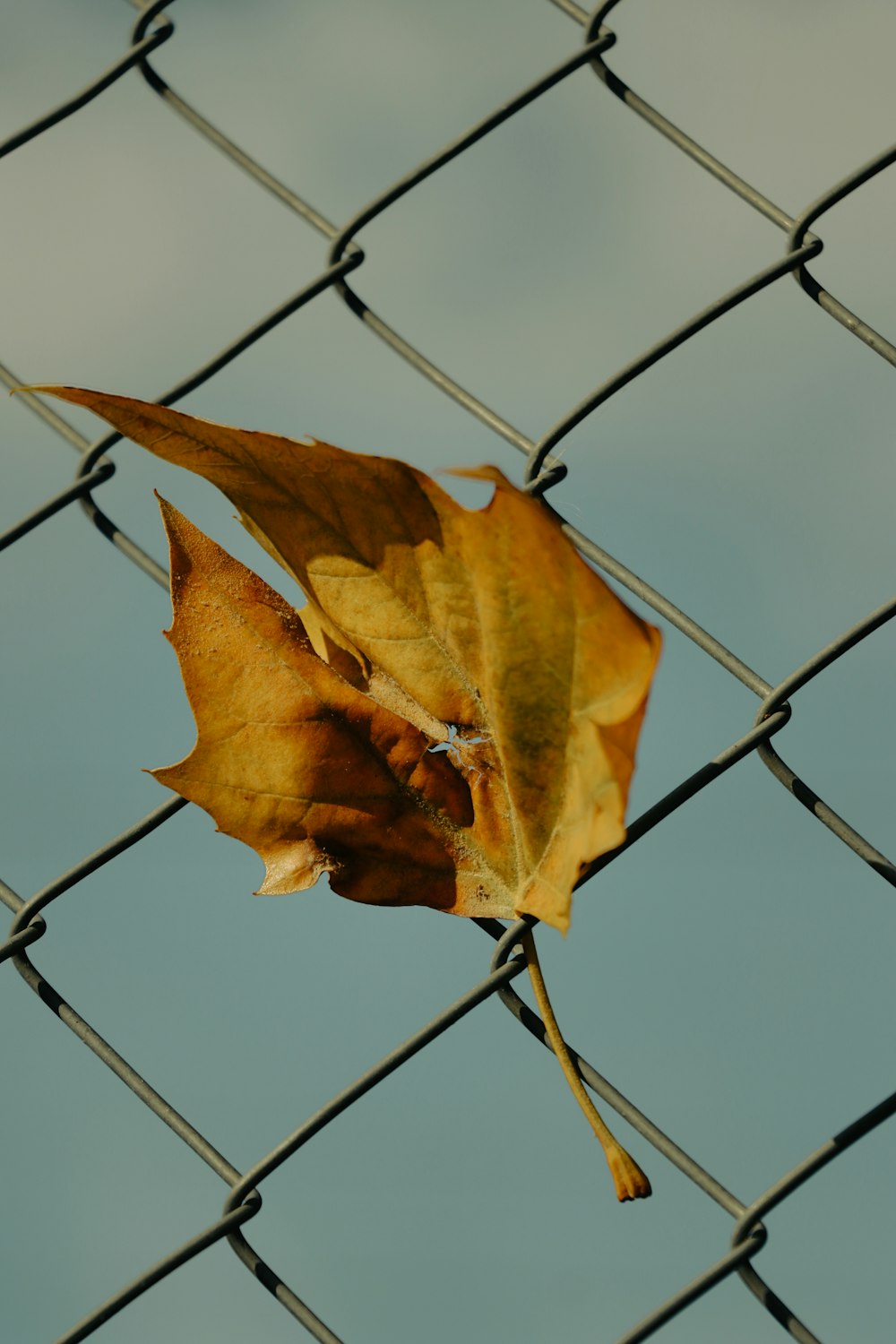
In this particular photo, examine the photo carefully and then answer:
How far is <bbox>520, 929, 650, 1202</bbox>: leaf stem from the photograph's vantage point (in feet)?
2.77

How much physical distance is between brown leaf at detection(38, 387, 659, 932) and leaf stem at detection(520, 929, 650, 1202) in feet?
0.18

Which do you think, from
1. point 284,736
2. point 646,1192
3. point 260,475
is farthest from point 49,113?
point 646,1192

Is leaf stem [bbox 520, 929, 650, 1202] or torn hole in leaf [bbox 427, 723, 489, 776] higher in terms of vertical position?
torn hole in leaf [bbox 427, 723, 489, 776]

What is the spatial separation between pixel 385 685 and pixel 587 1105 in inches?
12.3

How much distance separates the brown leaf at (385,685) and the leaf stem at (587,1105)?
56mm

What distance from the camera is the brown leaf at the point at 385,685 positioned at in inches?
31.3

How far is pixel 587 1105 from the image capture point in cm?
88

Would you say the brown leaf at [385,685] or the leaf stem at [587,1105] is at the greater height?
the brown leaf at [385,685]

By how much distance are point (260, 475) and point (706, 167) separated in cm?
42

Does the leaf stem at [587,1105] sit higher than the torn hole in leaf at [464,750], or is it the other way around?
the torn hole in leaf at [464,750]

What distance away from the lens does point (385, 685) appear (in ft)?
3.00

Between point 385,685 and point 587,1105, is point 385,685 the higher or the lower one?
the higher one

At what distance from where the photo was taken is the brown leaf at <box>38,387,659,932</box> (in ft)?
2.61

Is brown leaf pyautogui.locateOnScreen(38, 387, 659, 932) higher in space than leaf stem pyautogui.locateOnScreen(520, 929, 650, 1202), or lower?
higher
